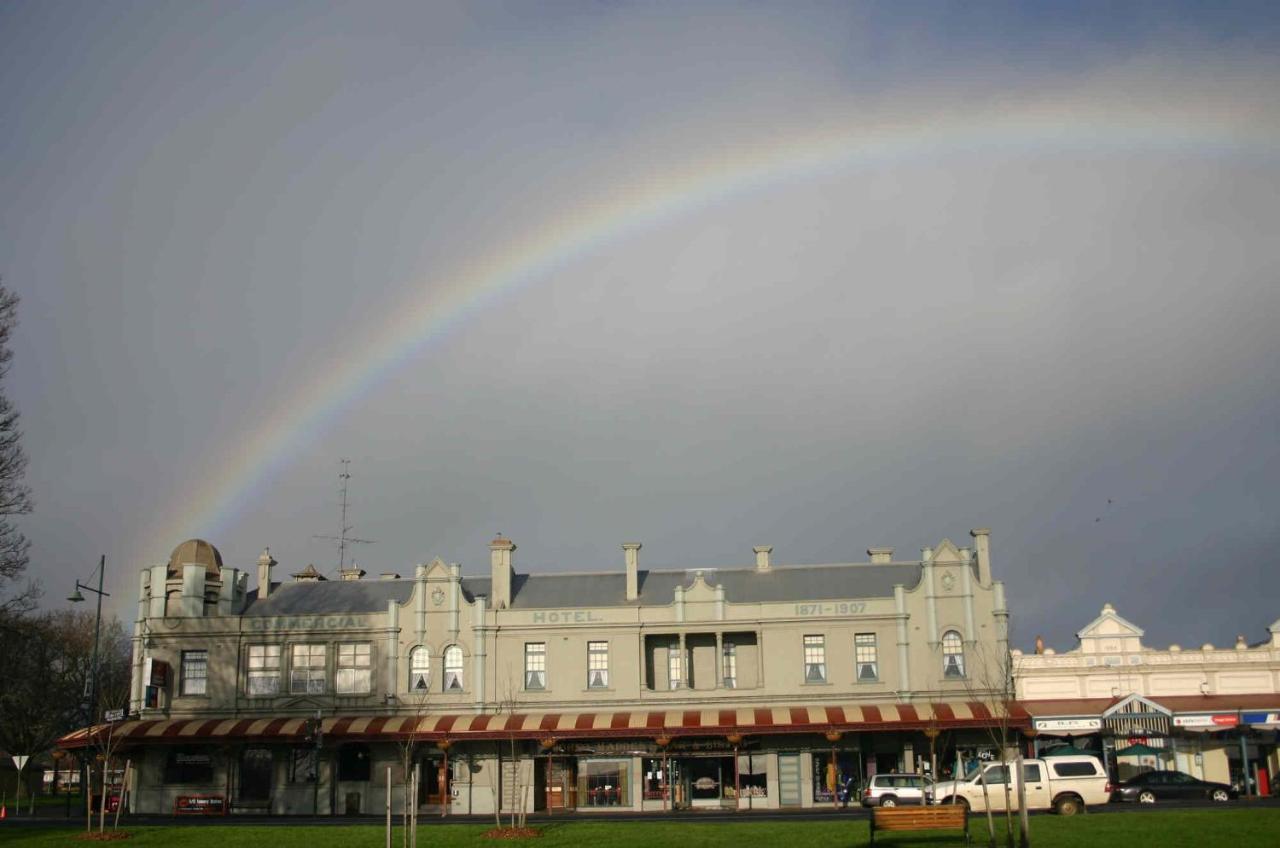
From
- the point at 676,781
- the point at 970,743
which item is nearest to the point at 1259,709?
the point at 970,743

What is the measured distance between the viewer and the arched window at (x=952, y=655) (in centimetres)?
5659

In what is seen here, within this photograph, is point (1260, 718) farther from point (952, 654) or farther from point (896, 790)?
point (896, 790)

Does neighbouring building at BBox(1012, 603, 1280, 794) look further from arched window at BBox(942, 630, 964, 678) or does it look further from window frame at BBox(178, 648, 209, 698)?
window frame at BBox(178, 648, 209, 698)

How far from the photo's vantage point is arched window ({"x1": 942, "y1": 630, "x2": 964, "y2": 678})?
56.6 meters

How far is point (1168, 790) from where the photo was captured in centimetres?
4569

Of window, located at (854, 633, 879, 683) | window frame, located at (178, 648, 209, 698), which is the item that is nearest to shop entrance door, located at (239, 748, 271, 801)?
window frame, located at (178, 648, 209, 698)

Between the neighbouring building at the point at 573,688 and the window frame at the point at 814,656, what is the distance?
75 mm

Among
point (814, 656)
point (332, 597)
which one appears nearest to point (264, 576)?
point (332, 597)

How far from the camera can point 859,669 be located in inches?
2250

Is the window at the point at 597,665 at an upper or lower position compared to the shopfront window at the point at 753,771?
upper

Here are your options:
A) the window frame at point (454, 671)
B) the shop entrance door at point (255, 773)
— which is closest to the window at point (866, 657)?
the window frame at point (454, 671)

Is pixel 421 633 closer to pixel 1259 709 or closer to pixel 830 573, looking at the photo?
pixel 830 573

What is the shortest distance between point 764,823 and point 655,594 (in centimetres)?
2325

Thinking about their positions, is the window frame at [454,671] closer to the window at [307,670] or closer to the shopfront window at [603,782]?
the window at [307,670]
